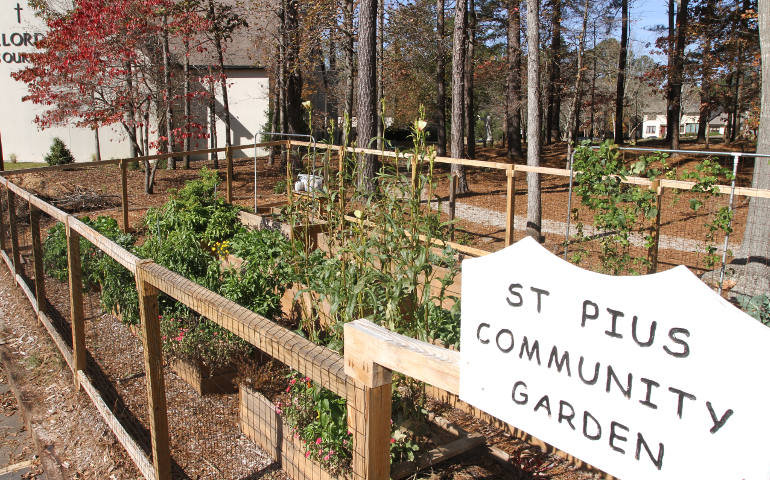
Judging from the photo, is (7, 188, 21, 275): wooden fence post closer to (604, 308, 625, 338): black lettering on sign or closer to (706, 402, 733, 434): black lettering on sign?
(604, 308, 625, 338): black lettering on sign

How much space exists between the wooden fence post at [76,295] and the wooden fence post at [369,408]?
2938 mm

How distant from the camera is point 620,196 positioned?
5.34m

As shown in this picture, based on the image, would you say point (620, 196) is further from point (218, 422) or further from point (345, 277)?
point (218, 422)

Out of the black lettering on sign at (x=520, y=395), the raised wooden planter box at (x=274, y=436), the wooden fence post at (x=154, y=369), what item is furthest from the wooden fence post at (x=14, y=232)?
the black lettering on sign at (x=520, y=395)

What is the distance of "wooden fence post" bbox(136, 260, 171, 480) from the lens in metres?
2.96

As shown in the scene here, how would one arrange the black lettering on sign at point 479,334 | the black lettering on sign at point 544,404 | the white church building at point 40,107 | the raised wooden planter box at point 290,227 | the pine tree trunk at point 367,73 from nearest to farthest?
1. the black lettering on sign at point 544,404
2. the black lettering on sign at point 479,334
3. the raised wooden planter box at point 290,227
4. the pine tree trunk at point 367,73
5. the white church building at point 40,107

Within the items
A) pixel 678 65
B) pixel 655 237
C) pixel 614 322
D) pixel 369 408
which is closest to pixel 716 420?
pixel 614 322

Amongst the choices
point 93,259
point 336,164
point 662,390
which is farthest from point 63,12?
point 662,390

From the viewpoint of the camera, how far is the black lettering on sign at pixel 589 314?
1443 mm

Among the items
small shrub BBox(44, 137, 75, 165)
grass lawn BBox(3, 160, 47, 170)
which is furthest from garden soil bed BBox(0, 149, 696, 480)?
grass lawn BBox(3, 160, 47, 170)

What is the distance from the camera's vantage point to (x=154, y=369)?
2.98 m

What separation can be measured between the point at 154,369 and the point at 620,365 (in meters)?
2.33

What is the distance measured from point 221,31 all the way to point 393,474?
53.8ft

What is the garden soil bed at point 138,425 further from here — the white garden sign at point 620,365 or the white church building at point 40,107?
the white church building at point 40,107
